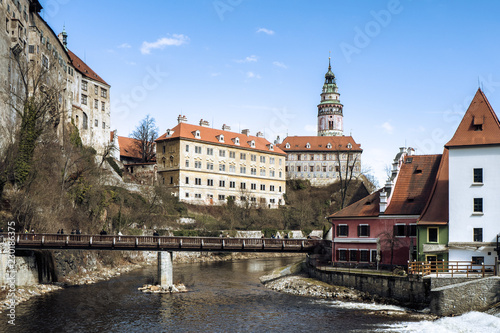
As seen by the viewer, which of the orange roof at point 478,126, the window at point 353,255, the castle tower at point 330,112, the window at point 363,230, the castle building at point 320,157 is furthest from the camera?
the castle tower at point 330,112

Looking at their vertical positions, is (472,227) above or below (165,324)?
above

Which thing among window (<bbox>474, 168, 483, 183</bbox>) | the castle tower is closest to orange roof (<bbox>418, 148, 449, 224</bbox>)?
window (<bbox>474, 168, 483, 183</bbox>)

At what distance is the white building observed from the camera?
40031mm

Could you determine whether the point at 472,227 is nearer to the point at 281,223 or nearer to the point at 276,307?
the point at 276,307

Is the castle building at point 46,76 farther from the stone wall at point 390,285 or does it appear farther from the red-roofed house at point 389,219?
the stone wall at point 390,285

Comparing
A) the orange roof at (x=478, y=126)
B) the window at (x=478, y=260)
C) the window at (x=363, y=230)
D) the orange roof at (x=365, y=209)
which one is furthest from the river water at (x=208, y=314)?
the orange roof at (x=478, y=126)

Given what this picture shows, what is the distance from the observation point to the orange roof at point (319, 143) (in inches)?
4983

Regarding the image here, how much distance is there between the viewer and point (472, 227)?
40438 millimetres

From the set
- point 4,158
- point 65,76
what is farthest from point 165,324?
point 65,76

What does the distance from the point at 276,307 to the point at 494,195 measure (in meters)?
17.4

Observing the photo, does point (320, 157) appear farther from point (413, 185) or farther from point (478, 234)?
point (478, 234)

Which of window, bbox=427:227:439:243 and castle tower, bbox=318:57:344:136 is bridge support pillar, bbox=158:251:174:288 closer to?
window, bbox=427:227:439:243

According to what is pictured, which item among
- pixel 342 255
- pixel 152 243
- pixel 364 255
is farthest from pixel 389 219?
pixel 152 243

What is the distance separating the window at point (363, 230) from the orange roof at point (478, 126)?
34.0 feet
